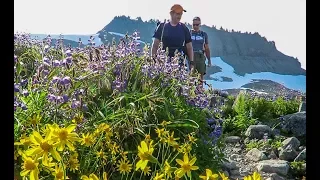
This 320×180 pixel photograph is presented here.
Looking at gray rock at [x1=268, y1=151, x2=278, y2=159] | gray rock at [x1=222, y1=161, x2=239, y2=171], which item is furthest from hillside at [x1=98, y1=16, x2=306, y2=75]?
gray rock at [x1=222, y1=161, x2=239, y2=171]

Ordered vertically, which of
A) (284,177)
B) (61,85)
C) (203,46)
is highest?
(203,46)

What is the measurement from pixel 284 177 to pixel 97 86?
7.19ft

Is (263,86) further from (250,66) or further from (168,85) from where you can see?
(168,85)

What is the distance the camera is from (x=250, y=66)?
655 inches

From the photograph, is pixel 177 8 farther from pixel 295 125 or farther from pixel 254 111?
pixel 254 111

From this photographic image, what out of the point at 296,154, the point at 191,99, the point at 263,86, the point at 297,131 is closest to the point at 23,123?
the point at 191,99

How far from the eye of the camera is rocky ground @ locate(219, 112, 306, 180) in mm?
4203

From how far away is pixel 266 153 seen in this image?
16.0 feet

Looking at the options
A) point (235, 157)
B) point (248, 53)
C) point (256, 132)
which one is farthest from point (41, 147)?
point (248, 53)

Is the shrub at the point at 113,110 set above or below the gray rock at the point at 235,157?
above

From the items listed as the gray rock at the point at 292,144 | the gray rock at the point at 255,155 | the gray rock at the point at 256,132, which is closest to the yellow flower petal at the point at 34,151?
the gray rock at the point at 255,155

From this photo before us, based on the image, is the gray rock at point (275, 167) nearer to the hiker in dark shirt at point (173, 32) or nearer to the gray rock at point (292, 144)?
the gray rock at point (292, 144)

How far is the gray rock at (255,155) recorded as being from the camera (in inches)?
185

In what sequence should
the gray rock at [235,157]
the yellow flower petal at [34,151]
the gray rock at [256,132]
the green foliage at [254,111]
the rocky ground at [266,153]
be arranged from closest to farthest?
the yellow flower petal at [34,151], the rocky ground at [266,153], the gray rock at [235,157], the gray rock at [256,132], the green foliage at [254,111]
